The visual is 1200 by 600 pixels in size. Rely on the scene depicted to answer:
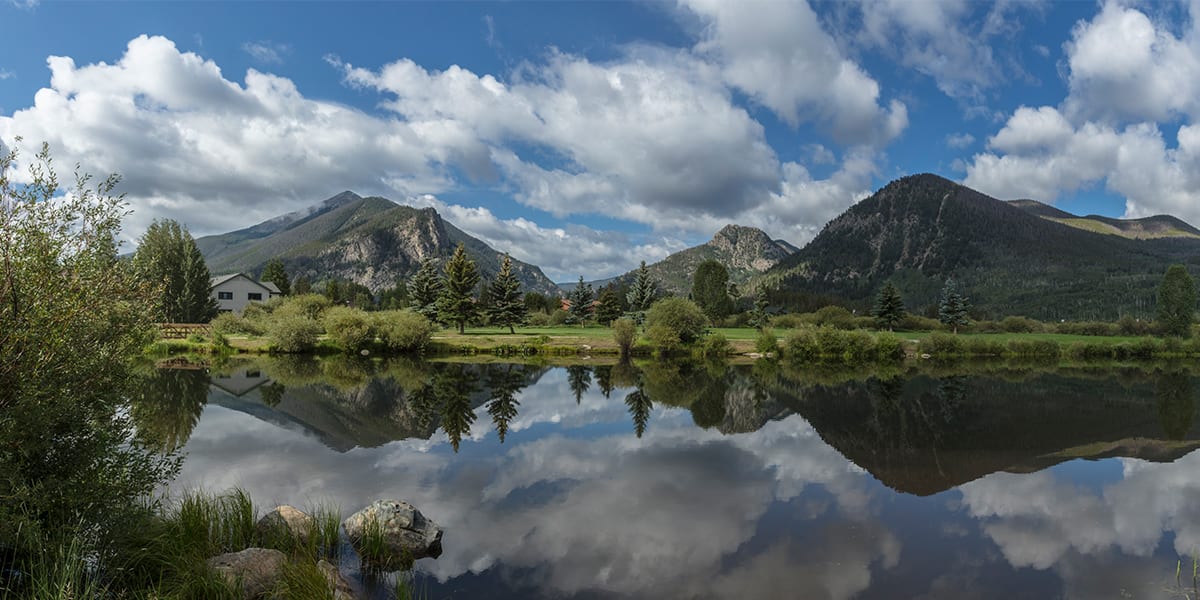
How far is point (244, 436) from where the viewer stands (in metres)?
21.2

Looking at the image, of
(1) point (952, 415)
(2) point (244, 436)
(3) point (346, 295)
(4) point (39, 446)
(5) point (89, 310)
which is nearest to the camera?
(4) point (39, 446)

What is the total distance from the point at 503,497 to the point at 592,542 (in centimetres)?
384

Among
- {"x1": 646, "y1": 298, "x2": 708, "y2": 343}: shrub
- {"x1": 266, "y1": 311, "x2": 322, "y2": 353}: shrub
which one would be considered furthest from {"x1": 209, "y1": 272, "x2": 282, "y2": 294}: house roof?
{"x1": 646, "y1": 298, "x2": 708, "y2": 343}: shrub

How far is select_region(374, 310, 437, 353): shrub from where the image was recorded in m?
53.2

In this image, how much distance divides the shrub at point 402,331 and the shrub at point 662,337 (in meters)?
22.9

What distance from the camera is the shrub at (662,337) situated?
58491 millimetres

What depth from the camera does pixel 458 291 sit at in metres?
63.7

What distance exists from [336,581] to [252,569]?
1.18 metres

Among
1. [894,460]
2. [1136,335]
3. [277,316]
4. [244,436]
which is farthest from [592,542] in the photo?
[1136,335]

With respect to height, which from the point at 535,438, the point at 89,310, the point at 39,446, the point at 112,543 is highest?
the point at 89,310

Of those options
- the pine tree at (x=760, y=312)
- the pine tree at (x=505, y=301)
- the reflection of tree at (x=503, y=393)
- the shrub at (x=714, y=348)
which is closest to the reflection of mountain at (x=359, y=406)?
the reflection of tree at (x=503, y=393)

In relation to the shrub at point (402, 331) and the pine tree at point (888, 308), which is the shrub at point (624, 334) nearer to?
the shrub at point (402, 331)

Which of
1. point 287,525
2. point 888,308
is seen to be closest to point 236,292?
point 287,525

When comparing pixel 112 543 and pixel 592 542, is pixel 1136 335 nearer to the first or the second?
pixel 592 542
